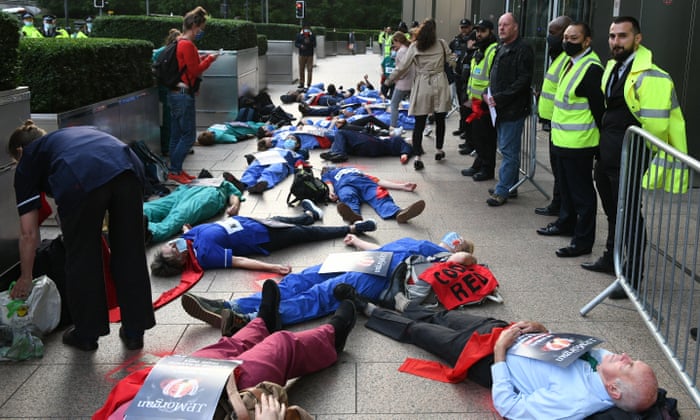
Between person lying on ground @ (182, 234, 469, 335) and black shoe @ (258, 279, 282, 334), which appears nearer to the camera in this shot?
black shoe @ (258, 279, 282, 334)

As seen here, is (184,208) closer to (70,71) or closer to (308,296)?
(70,71)

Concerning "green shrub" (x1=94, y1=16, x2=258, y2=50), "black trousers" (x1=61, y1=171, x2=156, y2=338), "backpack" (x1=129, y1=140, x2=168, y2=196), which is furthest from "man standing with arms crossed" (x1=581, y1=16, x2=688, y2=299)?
"green shrub" (x1=94, y1=16, x2=258, y2=50)

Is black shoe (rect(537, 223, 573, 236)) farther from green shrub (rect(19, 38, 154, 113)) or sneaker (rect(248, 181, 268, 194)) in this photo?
green shrub (rect(19, 38, 154, 113))

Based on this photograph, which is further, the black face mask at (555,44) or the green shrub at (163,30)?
the green shrub at (163,30)

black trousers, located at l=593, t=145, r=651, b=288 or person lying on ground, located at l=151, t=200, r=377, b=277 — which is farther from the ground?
black trousers, located at l=593, t=145, r=651, b=288

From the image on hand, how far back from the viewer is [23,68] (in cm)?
764

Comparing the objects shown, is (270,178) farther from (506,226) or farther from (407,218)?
(506,226)

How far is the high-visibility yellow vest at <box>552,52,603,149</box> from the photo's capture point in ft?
20.5

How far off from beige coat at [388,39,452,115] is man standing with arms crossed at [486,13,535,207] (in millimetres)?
1840

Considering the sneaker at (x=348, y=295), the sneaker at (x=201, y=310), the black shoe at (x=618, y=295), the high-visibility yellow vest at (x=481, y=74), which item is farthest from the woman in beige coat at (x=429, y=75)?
the sneaker at (x=201, y=310)

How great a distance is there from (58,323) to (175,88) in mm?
5921

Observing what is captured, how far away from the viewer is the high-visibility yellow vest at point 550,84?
714cm

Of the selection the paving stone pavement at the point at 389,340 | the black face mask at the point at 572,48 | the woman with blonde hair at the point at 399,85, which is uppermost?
the black face mask at the point at 572,48

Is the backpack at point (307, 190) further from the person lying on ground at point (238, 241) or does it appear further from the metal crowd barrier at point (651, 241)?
the metal crowd barrier at point (651, 241)
